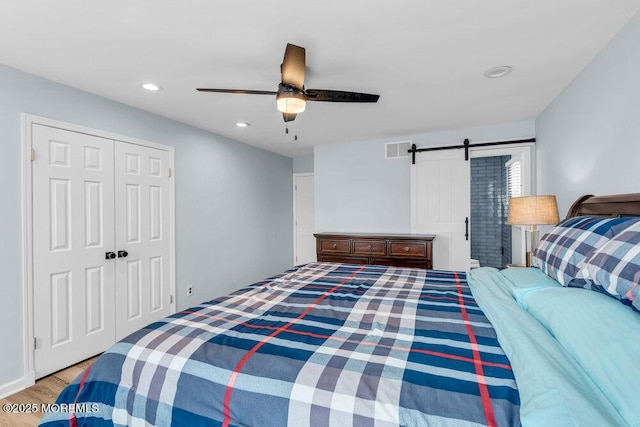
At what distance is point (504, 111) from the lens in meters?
3.19

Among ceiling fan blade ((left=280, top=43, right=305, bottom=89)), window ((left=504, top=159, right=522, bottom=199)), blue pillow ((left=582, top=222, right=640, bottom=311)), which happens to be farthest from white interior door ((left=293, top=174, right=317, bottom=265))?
blue pillow ((left=582, top=222, right=640, bottom=311))

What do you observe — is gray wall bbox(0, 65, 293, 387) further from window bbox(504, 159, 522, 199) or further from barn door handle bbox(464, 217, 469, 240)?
window bbox(504, 159, 522, 199)

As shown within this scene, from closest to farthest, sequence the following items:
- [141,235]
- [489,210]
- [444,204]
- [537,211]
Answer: [537,211], [141,235], [444,204], [489,210]

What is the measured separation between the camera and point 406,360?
3.27 ft

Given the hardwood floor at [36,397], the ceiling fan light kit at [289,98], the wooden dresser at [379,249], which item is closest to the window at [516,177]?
the wooden dresser at [379,249]

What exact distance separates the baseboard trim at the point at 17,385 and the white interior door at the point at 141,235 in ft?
2.19

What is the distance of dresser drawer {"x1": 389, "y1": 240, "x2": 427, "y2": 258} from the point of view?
3.67m

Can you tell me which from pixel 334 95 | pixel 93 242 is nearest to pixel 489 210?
pixel 334 95

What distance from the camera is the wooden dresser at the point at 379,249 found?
3680mm

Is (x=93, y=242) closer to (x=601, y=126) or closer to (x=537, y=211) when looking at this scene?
(x=537, y=211)

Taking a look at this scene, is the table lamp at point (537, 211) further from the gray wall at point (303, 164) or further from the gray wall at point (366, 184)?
the gray wall at point (303, 164)

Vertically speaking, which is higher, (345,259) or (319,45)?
(319,45)

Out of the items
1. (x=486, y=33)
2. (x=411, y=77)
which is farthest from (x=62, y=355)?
(x=486, y=33)

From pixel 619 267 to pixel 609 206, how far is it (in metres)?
0.95
